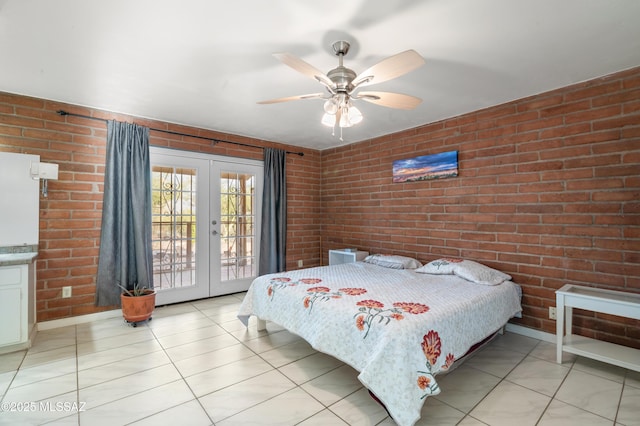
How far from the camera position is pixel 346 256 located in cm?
447

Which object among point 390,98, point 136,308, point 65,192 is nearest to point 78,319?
point 136,308

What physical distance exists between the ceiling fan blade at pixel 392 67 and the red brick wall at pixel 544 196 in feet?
6.13

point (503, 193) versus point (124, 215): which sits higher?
point (503, 193)

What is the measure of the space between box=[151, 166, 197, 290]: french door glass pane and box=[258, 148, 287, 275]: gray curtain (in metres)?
1.01

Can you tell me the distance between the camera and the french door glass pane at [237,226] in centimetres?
429

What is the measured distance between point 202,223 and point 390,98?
3.01 m

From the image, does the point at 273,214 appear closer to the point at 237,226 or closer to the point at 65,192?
the point at 237,226

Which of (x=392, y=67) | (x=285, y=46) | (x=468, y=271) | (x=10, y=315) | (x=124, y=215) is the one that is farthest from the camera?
(x=124, y=215)

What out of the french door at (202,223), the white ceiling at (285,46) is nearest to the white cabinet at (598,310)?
the white ceiling at (285,46)

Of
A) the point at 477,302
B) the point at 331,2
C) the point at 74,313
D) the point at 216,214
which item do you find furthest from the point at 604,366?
the point at 74,313

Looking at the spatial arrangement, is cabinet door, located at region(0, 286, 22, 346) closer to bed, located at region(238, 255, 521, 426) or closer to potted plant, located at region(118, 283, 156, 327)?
potted plant, located at region(118, 283, 156, 327)

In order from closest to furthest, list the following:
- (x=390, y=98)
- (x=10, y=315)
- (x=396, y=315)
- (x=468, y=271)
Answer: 1. (x=396, y=315)
2. (x=390, y=98)
3. (x=10, y=315)
4. (x=468, y=271)

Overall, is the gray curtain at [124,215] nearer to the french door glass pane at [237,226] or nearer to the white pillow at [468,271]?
the french door glass pane at [237,226]

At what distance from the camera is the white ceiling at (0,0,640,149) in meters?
1.68
